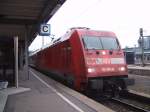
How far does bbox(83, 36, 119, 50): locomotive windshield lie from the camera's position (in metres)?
14.5

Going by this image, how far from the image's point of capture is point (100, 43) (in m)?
14.8

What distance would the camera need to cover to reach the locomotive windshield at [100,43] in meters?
14.5

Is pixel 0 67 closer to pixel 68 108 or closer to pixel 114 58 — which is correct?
pixel 114 58

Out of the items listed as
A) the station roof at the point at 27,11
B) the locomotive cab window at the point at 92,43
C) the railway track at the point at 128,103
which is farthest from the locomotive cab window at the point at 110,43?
the station roof at the point at 27,11

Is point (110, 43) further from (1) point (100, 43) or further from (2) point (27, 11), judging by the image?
(2) point (27, 11)

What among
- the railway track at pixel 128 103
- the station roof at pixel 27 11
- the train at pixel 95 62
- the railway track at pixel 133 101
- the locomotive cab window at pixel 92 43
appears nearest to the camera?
the railway track at pixel 128 103

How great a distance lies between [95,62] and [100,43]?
125 cm

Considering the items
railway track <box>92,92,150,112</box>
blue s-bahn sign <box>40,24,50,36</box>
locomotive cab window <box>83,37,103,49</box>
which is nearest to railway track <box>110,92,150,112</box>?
railway track <box>92,92,150,112</box>

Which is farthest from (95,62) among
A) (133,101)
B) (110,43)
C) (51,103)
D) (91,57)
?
(51,103)

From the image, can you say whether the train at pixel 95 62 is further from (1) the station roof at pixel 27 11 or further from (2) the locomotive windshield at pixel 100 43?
(1) the station roof at pixel 27 11

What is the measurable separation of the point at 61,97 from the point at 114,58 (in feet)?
10.2

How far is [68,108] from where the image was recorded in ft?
33.5

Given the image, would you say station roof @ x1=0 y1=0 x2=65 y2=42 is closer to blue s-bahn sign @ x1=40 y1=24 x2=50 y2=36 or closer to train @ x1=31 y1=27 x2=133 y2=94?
blue s-bahn sign @ x1=40 y1=24 x2=50 y2=36

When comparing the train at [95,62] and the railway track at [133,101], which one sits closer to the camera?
the railway track at [133,101]
